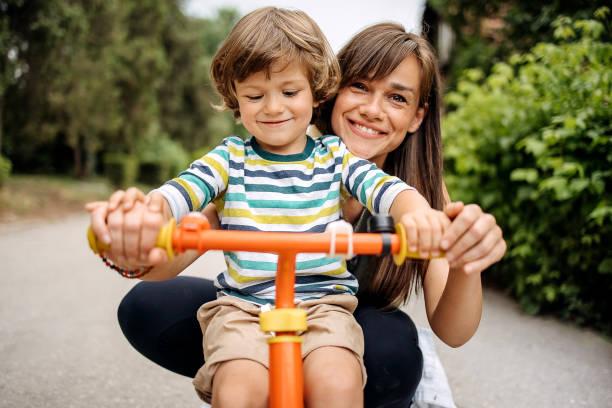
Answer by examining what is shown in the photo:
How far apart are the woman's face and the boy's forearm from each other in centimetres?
78

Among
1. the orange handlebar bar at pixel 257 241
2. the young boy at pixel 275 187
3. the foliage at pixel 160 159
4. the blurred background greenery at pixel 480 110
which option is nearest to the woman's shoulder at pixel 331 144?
the young boy at pixel 275 187

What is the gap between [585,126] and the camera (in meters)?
3.71

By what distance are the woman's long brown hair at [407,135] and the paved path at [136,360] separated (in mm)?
1289

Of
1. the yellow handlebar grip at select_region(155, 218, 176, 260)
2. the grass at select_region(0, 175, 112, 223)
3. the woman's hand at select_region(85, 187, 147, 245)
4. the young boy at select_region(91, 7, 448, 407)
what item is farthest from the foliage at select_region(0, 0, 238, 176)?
the yellow handlebar grip at select_region(155, 218, 176, 260)

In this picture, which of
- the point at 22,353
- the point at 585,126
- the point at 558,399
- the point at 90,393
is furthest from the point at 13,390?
the point at 585,126

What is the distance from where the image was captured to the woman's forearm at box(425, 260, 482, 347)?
167 cm

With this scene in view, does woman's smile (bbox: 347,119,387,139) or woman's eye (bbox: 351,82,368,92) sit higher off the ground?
woman's eye (bbox: 351,82,368,92)

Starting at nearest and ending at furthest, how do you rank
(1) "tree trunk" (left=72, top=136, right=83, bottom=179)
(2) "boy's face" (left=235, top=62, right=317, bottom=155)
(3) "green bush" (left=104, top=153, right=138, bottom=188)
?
1. (2) "boy's face" (left=235, top=62, right=317, bottom=155)
2. (3) "green bush" (left=104, top=153, right=138, bottom=188)
3. (1) "tree trunk" (left=72, top=136, right=83, bottom=179)

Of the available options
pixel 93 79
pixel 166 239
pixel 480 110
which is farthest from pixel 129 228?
pixel 93 79

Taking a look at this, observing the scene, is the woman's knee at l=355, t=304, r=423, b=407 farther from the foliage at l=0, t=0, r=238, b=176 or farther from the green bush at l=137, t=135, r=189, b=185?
the green bush at l=137, t=135, r=189, b=185

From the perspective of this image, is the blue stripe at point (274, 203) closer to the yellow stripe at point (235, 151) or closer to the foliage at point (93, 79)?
the yellow stripe at point (235, 151)

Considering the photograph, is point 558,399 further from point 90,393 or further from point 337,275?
Answer: point 90,393

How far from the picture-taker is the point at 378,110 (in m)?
2.34

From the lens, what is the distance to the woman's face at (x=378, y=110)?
2.35m
